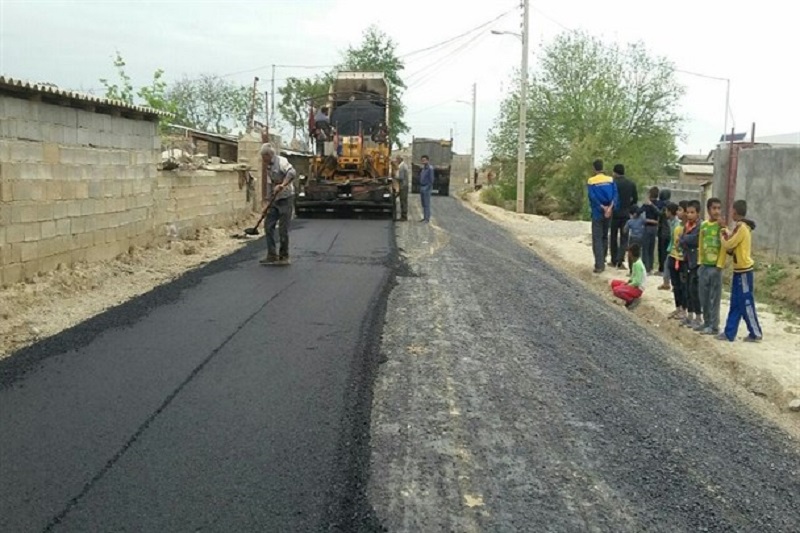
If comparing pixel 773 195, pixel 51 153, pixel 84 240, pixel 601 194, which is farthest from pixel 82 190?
pixel 773 195

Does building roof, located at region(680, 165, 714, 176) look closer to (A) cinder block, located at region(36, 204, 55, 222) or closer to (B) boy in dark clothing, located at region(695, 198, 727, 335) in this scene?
(B) boy in dark clothing, located at region(695, 198, 727, 335)

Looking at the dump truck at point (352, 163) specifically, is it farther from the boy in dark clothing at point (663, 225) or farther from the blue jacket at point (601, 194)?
the boy in dark clothing at point (663, 225)

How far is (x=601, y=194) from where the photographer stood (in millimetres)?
12312

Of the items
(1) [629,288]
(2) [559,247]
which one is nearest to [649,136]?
(2) [559,247]

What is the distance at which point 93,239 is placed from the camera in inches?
420

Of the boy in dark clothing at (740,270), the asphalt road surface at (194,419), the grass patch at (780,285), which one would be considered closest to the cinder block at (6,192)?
the asphalt road surface at (194,419)

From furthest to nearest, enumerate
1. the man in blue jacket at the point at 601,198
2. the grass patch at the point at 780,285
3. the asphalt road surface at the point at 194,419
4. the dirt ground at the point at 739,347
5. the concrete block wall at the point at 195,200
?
the concrete block wall at the point at 195,200 < the man in blue jacket at the point at 601,198 < the grass patch at the point at 780,285 < the dirt ground at the point at 739,347 < the asphalt road surface at the point at 194,419

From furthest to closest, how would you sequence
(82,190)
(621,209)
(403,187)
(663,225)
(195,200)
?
(403,187) < (195,200) < (621,209) < (663,225) < (82,190)

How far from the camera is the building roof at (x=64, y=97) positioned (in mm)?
8602

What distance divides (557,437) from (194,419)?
2183 millimetres

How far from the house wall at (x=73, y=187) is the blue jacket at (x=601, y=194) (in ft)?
22.9

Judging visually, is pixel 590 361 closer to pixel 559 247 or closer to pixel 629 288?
pixel 629 288

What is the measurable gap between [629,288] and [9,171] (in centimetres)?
739

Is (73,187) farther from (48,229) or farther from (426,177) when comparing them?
(426,177)
